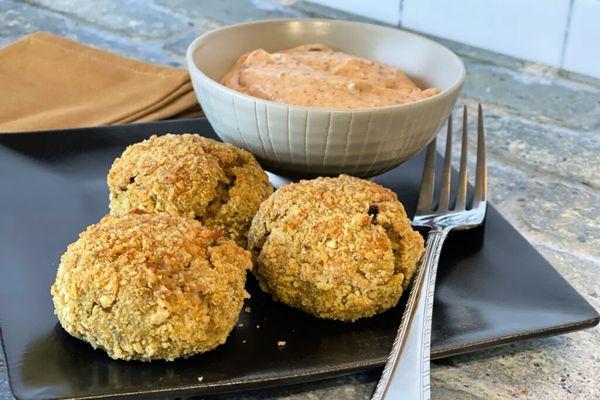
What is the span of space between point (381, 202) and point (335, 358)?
26 centimetres

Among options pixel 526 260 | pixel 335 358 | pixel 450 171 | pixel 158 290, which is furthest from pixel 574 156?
pixel 158 290

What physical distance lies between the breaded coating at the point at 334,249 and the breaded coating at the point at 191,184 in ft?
0.25

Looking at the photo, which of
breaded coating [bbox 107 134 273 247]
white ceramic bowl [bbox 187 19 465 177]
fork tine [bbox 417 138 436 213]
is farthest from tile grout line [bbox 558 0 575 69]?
breaded coating [bbox 107 134 273 247]

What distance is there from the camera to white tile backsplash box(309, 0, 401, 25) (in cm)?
288

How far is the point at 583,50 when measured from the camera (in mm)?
2424

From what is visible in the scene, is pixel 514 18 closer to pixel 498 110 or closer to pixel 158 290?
pixel 498 110

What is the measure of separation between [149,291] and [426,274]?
1.39 ft

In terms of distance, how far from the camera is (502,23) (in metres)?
2.58

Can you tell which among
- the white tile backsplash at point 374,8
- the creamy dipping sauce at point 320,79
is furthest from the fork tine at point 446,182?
the white tile backsplash at point 374,8

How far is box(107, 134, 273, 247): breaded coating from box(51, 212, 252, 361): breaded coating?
0.15m

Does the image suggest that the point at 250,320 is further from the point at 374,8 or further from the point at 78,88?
the point at 374,8

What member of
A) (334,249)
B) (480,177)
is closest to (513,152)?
(480,177)

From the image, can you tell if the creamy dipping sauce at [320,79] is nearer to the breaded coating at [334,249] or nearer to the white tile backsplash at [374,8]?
the breaded coating at [334,249]

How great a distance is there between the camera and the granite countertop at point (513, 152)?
44.4 inches
